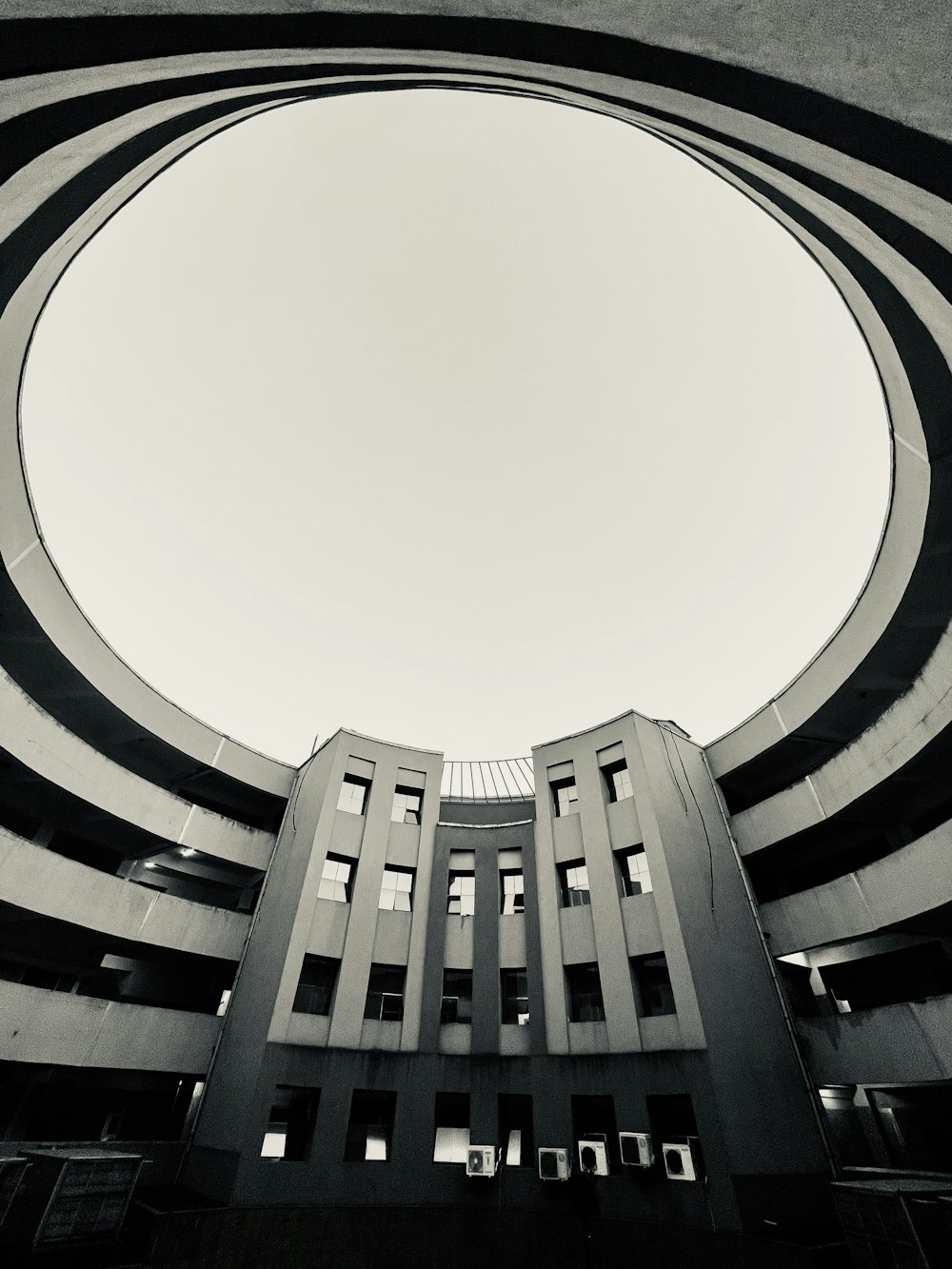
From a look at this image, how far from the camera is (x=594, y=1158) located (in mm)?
15859

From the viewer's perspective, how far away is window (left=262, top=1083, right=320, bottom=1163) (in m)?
16.3

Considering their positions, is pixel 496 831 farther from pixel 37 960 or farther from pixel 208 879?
pixel 37 960

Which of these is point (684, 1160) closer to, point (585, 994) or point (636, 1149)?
point (636, 1149)

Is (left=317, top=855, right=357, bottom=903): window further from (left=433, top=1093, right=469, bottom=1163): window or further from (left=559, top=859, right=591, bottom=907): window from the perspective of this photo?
(left=559, top=859, right=591, bottom=907): window

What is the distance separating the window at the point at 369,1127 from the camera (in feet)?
55.8

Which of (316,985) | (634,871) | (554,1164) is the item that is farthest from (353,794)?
(554,1164)

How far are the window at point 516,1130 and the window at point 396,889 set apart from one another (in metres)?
6.62

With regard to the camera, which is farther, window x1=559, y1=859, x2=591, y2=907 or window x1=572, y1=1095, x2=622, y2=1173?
window x1=559, y1=859, x2=591, y2=907

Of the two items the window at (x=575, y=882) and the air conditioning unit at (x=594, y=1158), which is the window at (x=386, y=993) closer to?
the window at (x=575, y=882)

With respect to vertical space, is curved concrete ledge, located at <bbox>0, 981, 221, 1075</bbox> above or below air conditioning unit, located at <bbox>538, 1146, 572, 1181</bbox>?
above

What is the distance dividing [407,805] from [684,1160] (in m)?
14.0

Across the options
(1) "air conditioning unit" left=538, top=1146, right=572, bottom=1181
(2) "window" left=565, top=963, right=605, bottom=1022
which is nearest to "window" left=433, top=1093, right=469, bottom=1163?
(1) "air conditioning unit" left=538, top=1146, right=572, bottom=1181

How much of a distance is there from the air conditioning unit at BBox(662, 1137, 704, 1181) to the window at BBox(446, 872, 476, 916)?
921 cm

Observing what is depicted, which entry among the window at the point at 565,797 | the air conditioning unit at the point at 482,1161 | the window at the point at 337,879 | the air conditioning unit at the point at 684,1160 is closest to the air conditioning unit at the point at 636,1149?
the air conditioning unit at the point at 684,1160
